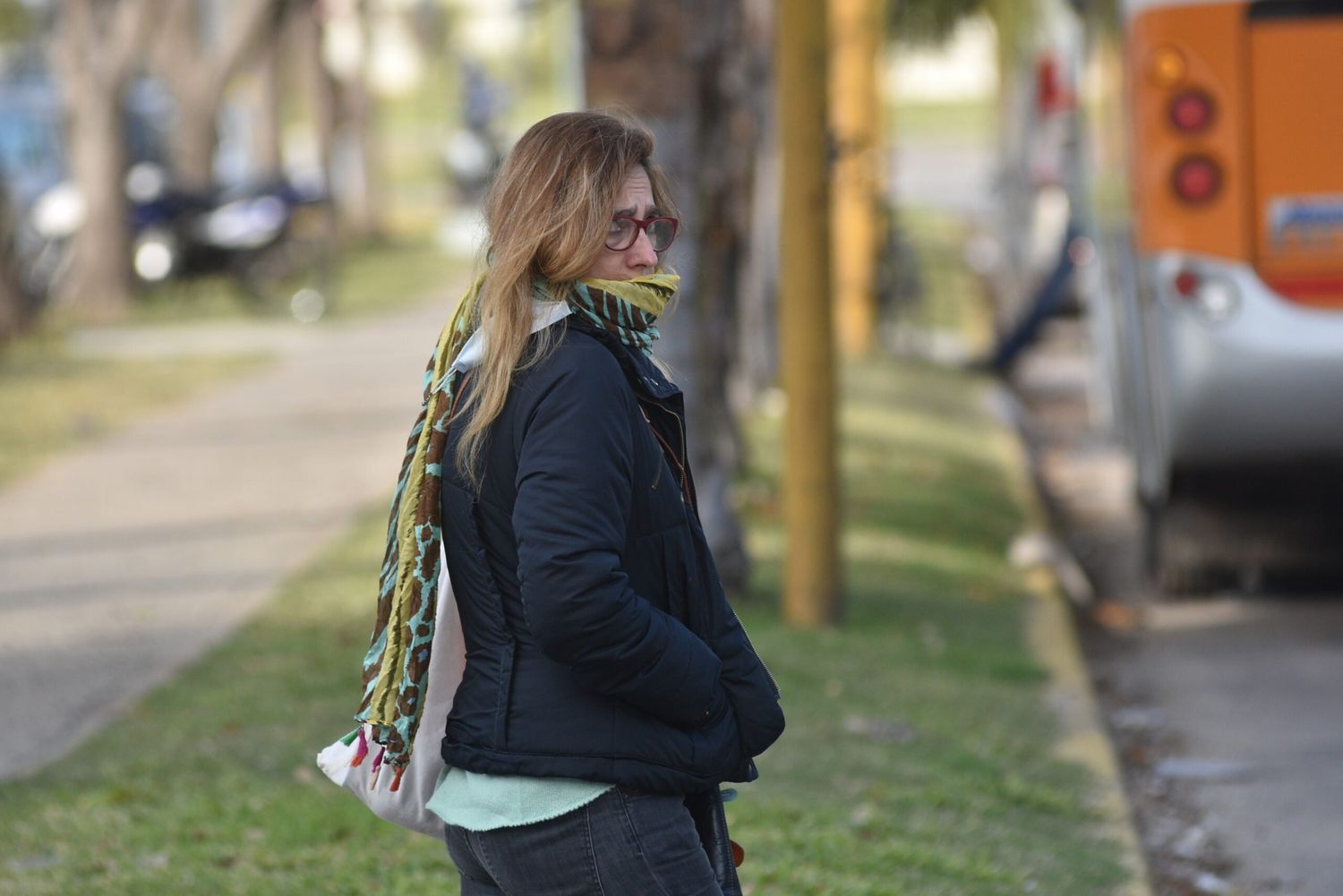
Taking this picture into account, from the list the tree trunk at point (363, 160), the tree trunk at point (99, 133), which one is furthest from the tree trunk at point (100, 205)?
the tree trunk at point (363, 160)

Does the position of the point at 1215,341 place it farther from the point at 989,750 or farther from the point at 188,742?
the point at 188,742

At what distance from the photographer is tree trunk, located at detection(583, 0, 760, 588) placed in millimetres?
7113

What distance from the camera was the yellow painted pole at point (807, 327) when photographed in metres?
6.70

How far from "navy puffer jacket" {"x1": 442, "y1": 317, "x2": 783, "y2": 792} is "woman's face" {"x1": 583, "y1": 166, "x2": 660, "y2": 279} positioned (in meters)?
0.10

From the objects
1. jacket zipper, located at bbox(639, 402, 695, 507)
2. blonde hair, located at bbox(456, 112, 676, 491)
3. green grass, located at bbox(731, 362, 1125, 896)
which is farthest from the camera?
green grass, located at bbox(731, 362, 1125, 896)

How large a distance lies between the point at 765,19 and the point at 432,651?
1081 centimetres

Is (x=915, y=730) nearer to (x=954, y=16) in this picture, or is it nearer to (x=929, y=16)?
(x=954, y=16)

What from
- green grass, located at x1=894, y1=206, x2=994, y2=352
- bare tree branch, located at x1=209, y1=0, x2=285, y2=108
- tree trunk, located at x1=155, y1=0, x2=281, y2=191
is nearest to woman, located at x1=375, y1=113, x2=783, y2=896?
green grass, located at x1=894, y1=206, x2=994, y2=352

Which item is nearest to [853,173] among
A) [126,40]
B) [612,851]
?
[126,40]

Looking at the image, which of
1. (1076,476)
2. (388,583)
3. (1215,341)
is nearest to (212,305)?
(1076,476)

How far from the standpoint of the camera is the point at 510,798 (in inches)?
103

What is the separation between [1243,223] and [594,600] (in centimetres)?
501

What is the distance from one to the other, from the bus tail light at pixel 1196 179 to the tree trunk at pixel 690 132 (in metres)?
1.76

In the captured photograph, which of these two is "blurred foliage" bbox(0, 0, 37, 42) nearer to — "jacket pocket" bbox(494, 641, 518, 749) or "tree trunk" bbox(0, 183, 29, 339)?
"tree trunk" bbox(0, 183, 29, 339)
